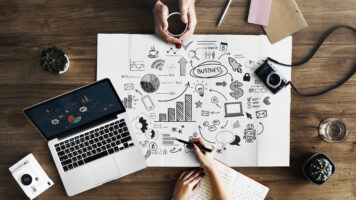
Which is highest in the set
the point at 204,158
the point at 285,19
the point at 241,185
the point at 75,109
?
the point at 285,19

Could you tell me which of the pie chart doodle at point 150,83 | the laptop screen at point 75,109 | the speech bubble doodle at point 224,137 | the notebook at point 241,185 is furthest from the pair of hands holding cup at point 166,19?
the notebook at point 241,185

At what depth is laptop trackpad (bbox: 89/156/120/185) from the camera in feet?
3.63

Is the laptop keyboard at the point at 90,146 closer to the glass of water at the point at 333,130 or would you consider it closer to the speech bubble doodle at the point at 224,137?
the speech bubble doodle at the point at 224,137

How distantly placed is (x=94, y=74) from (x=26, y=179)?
0.44m

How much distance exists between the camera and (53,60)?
1.07m

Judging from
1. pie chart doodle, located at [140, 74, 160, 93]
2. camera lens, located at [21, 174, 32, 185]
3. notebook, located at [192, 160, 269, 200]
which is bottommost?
notebook, located at [192, 160, 269, 200]

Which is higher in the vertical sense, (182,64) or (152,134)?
(182,64)

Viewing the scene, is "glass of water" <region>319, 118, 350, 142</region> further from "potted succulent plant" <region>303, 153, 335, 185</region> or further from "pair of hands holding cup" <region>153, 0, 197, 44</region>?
"pair of hands holding cup" <region>153, 0, 197, 44</region>

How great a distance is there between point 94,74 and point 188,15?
402 millimetres

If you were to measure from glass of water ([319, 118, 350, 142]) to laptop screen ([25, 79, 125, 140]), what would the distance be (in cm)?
74

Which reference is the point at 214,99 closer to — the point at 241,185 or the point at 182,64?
the point at 182,64

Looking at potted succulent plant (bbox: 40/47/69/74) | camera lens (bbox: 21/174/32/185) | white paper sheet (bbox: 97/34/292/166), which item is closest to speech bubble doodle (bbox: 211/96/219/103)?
white paper sheet (bbox: 97/34/292/166)

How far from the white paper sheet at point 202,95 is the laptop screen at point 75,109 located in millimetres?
52

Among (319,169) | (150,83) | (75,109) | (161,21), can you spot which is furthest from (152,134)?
(319,169)
